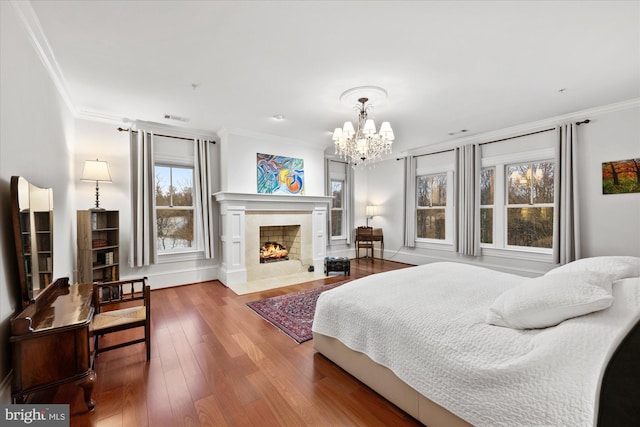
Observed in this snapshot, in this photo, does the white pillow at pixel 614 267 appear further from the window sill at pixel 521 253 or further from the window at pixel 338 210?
the window at pixel 338 210

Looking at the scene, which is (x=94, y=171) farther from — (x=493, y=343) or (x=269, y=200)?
(x=493, y=343)

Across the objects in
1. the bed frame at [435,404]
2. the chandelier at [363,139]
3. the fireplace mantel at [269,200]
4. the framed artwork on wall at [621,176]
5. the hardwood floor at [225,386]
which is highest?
the chandelier at [363,139]

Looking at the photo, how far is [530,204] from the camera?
4.47 metres

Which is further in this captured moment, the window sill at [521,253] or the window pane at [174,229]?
the window pane at [174,229]

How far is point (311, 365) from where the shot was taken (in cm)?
218

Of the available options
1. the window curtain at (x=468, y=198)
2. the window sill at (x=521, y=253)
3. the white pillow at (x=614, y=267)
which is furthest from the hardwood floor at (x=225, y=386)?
the window sill at (x=521, y=253)

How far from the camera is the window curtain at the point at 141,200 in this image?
13.2 feet

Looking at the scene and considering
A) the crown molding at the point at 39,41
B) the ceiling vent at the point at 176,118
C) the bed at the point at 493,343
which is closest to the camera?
the bed at the point at 493,343

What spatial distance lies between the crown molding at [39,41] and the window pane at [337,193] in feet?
15.8

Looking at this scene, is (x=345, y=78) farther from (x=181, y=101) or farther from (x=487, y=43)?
(x=181, y=101)

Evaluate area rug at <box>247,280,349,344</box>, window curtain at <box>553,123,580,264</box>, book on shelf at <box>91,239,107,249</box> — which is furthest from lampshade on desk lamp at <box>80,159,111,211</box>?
window curtain at <box>553,123,580,264</box>

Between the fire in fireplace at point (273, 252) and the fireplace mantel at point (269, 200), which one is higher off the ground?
the fireplace mantel at point (269, 200)

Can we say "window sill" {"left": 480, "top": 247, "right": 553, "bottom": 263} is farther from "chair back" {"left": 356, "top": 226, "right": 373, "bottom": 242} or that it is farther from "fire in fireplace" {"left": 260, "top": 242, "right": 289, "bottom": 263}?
"fire in fireplace" {"left": 260, "top": 242, "right": 289, "bottom": 263}

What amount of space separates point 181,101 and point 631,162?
5837 millimetres
